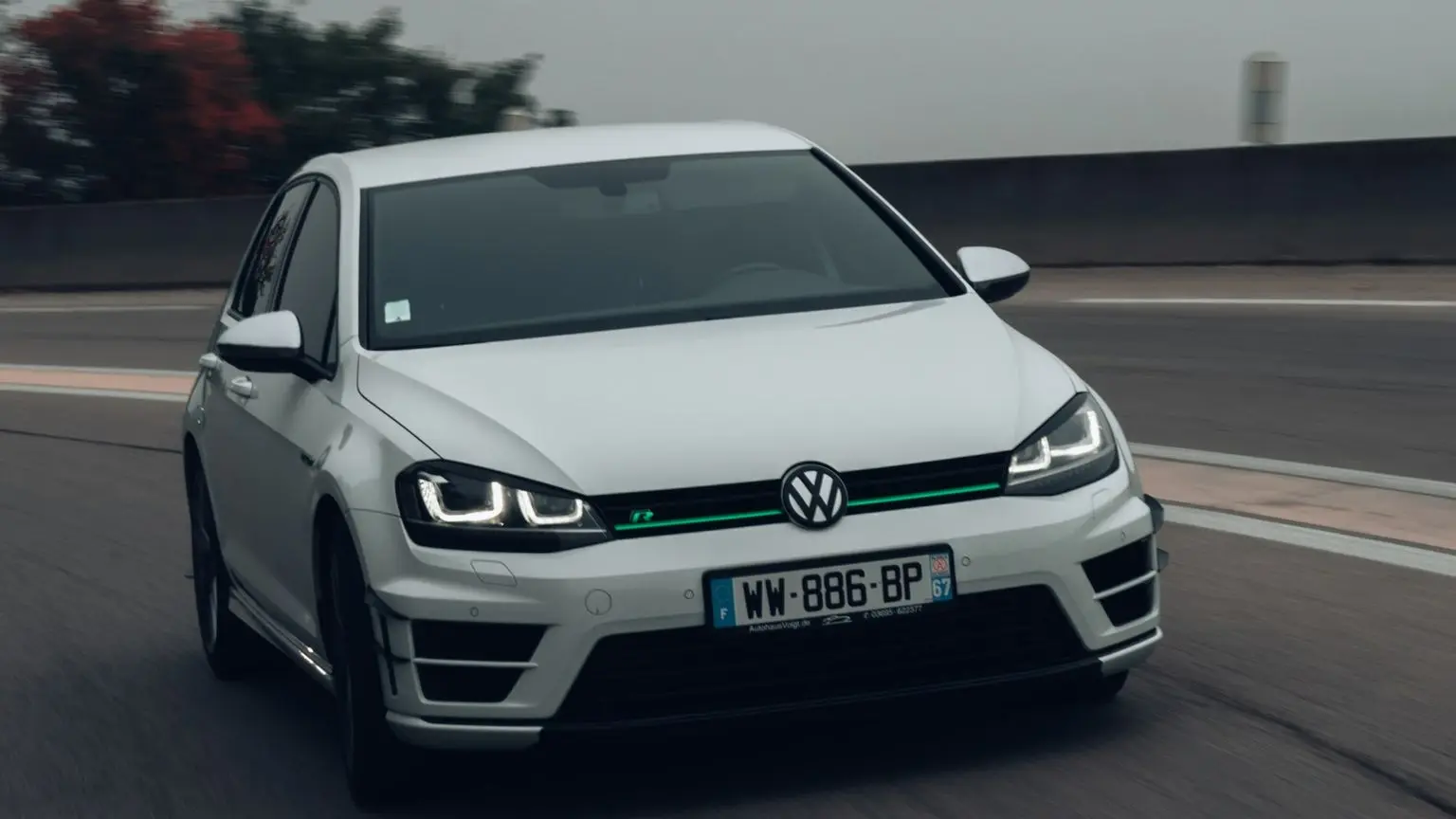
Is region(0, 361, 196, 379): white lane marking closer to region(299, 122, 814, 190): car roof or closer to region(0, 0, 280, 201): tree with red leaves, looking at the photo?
region(299, 122, 814, 190): car roof

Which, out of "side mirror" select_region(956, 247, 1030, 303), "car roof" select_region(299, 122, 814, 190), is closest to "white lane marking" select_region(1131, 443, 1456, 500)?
"side mirror" select_region(956, 247, 1030, 303)

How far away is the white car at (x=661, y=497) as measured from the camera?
16.0ft

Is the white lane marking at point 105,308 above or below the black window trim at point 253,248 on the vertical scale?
below

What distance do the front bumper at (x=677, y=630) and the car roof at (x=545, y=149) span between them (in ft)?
5.58

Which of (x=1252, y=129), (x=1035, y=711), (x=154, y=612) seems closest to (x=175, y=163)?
(x=1252, y=129)

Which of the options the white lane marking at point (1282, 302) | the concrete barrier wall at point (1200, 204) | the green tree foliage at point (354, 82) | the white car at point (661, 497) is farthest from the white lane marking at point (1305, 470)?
the green tree foliage at point (354, 82)

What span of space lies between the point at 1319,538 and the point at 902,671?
350cm

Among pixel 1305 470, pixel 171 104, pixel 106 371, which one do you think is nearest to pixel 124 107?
pixel 171 104

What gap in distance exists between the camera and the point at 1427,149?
1850cm

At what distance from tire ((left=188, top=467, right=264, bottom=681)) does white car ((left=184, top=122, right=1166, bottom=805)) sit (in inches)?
38.4

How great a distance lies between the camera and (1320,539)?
8125 millimetres

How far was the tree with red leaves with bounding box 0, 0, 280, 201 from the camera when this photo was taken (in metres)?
38.0

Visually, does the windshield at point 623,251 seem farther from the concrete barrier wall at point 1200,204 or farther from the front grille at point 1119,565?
the concrete barrier wall at point 1200,204

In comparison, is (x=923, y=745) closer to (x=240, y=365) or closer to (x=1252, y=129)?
(x=240, y=365)
